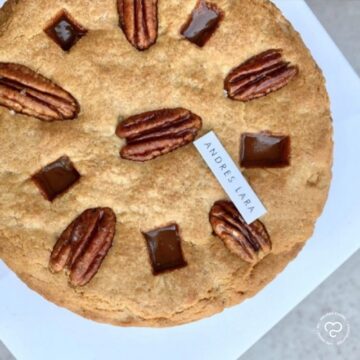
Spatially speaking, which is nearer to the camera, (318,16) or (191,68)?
(191,68)

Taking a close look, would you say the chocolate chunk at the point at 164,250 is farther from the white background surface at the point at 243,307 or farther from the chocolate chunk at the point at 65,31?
the chocolate chunk at the point at 65,31

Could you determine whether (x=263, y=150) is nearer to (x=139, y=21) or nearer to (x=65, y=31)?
(x=139, y=21)

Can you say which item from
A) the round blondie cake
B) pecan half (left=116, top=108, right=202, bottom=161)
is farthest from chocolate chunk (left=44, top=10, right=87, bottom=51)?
pecan half (left=116, top=108, right=202, bottom=161)

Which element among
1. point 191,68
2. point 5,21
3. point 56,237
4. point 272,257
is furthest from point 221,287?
point 5,21

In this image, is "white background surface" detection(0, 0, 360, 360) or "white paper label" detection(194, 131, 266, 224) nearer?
"white paper label" detection(194, 131, 266, 224)

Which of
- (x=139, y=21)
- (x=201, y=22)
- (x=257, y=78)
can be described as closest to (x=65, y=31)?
(x=139, y=21)

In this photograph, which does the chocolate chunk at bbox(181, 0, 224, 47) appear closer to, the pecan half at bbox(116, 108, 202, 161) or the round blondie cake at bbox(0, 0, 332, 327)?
the round blondie cake at bbox(0, 0, 332, 327)

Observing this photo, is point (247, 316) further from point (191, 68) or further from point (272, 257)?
point (191, 68)
